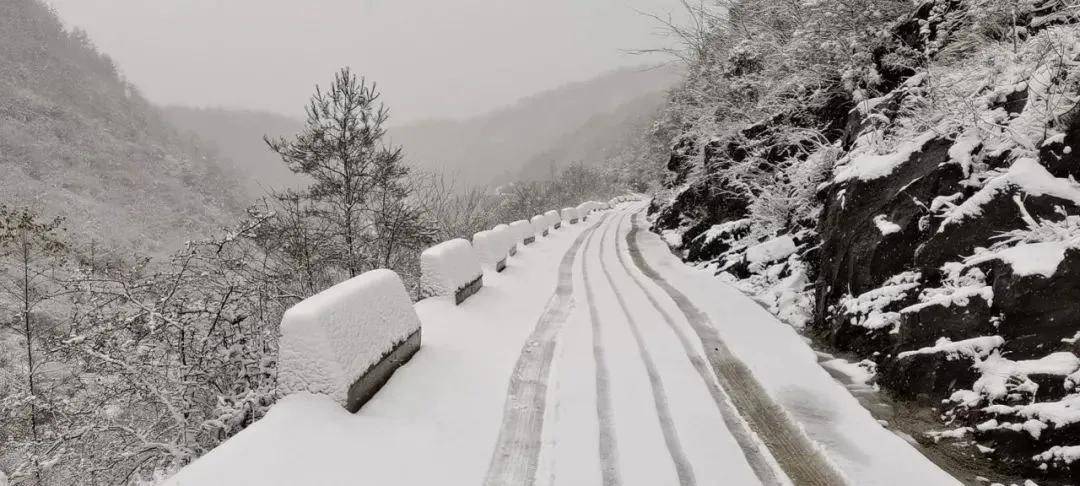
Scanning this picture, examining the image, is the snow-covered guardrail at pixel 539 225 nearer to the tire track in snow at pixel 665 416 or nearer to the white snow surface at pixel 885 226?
the tire track in snow at pixel 665 416

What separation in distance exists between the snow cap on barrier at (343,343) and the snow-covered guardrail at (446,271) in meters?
2.83

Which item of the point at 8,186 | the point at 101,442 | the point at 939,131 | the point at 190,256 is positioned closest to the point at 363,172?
the point at 190,256

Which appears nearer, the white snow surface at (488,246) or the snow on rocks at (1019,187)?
the snow on rocks at (1019,187)

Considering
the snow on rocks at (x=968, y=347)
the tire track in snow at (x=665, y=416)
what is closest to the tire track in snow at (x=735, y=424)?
the tire track in snow at (x=665, y=416)

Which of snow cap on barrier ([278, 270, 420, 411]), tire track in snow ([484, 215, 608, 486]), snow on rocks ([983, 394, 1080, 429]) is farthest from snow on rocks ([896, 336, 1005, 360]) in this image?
snow cap on barrier ([278, 270, 420, 411])

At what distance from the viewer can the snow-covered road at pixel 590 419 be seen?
360 centimetres

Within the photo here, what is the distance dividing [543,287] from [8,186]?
57.4m

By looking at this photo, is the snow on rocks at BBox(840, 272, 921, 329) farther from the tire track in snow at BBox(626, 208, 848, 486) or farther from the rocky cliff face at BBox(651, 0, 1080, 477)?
the tire track in snow at BBox(626, 208, 848, 486)

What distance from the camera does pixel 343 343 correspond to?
430cm

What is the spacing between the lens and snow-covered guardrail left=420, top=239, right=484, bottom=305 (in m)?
8.27

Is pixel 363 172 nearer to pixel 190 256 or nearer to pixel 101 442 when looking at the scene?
pixel 190 256

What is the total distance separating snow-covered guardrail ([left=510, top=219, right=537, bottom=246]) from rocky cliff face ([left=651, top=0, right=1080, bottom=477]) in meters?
9.59

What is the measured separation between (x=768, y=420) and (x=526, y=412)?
2449 millimetres

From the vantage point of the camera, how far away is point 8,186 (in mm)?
40938
